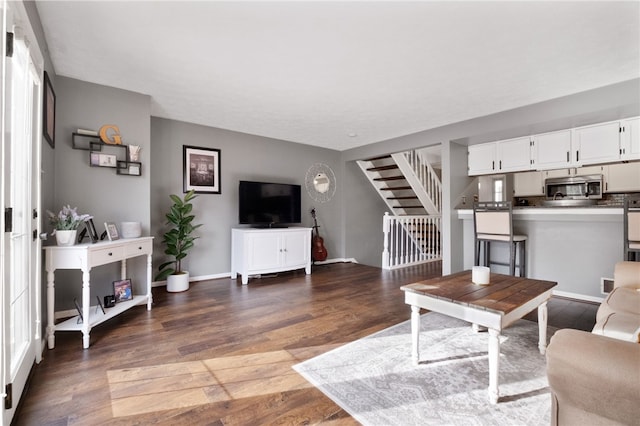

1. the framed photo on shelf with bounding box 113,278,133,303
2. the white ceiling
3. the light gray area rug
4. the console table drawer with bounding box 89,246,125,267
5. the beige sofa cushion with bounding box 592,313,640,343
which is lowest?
the light gray area rug

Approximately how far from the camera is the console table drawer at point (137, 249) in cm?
262

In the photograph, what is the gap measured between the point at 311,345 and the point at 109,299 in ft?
6.28

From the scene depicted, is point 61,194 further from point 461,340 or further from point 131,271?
point 461,340

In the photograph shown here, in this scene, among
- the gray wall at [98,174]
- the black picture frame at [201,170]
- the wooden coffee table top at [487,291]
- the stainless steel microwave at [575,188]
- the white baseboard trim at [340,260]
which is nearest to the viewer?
the wooden coffee table top at [487,291]

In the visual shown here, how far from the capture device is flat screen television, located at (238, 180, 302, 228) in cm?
437

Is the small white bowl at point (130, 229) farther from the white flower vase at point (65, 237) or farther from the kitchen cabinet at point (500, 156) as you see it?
the kitchen cabinet at point (500, 156)

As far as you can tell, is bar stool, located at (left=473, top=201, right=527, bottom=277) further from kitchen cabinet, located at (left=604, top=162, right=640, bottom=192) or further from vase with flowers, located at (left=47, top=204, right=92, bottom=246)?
vase with flowers, located at (left=47, top=204, right=92, bottom=246)

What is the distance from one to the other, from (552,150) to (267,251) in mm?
3934

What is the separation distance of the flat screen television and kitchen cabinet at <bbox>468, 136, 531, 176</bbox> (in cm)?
275

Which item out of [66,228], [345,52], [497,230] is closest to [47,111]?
[66,228]

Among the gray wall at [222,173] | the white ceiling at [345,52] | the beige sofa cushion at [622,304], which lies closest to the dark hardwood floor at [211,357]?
the gray wall at [222,173]

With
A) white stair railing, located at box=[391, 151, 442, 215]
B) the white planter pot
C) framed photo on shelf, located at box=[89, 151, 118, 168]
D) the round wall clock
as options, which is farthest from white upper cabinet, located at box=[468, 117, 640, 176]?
framed photo on shelf, located at box=[89, 151, 118, 168]

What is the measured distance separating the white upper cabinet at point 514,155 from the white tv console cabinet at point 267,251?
2.97 meters

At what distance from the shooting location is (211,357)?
6.57ft
